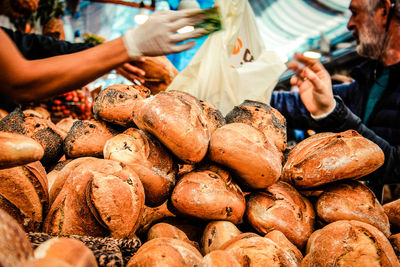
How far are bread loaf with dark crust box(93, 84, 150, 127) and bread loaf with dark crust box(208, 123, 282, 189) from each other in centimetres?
49

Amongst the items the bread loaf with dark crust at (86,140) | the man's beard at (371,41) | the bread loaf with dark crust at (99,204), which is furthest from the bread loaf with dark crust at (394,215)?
the man's beard at (371,41)

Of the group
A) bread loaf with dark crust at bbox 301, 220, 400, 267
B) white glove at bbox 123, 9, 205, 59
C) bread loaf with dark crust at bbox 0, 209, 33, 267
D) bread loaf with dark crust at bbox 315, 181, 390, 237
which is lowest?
bread loaf with dark crust at bbox 315, 181, 390, 237

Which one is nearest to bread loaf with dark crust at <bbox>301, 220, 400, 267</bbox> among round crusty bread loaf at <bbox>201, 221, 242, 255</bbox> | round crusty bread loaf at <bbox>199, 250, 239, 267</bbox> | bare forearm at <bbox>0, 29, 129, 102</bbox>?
round crusty bread loaf at <bbox>201, 221, 242, 255</bbox>

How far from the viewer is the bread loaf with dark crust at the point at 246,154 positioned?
1.08m

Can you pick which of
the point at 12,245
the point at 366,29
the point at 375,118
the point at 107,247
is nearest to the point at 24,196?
the point at 107,247

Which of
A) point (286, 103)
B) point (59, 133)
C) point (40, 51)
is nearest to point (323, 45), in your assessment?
point (286, 103)

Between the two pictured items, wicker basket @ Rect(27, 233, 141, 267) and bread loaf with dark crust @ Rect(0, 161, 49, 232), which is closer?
wicker basket @ Rect(27, 233, 141, 267)

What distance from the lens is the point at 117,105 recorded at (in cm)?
134

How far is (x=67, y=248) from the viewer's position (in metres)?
0.52

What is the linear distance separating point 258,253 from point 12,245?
25.9 inches

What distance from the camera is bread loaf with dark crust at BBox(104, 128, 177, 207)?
107 cm

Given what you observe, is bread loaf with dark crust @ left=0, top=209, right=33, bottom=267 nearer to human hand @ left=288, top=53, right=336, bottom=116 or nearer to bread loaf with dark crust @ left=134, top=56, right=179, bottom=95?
bread loaf with dark crust @ left=134, top=56, right=179, bottom=95

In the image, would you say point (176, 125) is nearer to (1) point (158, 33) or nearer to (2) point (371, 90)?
(1) point (158, 33)

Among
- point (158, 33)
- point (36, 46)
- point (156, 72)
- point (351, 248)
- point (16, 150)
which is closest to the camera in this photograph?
point (16, 150)
